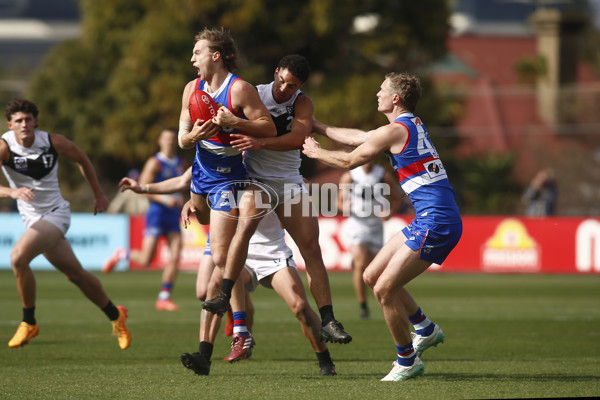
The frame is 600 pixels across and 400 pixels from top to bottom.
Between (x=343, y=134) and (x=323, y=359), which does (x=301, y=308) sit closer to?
(x=323, y=359)

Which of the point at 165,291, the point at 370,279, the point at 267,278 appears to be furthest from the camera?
the point at 165,291

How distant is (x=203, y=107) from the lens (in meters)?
8.05

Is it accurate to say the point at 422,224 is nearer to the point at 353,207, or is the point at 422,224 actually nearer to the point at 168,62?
the point at 353,207

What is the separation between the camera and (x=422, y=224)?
8.23 metres

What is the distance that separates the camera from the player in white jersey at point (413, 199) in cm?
818

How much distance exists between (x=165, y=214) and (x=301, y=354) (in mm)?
6025

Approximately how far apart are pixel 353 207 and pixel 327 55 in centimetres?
1778

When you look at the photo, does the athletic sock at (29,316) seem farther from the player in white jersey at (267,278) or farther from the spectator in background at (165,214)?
the spectator in background at (165,214)

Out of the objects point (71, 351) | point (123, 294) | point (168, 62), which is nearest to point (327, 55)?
point (168, 62)

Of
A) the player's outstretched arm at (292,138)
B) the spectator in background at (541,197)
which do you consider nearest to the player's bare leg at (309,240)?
the player's outstretched arm at (292,138)

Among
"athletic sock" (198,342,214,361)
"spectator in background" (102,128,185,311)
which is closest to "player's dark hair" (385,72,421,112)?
"athletic sock" (198,342,214,361)

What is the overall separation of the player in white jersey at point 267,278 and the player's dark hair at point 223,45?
1314mm

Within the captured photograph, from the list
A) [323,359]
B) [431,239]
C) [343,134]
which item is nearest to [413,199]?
[431,239]

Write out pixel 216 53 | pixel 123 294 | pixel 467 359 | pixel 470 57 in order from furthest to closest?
pixel 470 57, pixel 123 294, pixel 467 359, pixel 216 53
